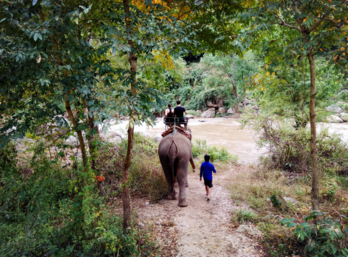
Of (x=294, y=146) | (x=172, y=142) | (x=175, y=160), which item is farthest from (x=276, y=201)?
(x=294, y=146)

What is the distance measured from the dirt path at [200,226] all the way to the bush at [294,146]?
2.80 metres

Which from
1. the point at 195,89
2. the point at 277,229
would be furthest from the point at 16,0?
the point at 195,89

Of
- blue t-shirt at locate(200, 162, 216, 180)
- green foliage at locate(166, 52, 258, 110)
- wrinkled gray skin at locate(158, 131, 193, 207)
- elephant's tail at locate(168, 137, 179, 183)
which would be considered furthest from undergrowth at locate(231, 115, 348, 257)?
green foliage at locate(166, 52, 258, 110)

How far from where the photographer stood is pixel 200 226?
430 cm

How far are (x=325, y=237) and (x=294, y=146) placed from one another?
15.8ft

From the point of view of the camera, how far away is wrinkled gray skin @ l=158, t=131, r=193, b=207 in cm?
518

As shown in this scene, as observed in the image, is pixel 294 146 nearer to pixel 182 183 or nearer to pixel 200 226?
pixel 182 183

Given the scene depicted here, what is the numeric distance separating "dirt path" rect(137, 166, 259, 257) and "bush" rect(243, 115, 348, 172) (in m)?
2.80

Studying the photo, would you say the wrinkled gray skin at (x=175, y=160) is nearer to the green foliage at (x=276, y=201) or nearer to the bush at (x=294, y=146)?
the green foliage at (x=276, y=201)

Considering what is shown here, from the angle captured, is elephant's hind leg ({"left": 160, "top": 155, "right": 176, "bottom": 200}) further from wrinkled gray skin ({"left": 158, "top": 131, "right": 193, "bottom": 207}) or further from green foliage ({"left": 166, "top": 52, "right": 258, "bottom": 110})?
green foliage ({"left": 166, "top": 52, "right": 258, "bottom": 110})

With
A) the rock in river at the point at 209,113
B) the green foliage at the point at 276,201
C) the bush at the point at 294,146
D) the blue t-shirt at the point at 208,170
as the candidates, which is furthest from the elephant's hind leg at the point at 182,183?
the rock in river at the point at 209,113

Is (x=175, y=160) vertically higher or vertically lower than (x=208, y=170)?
higher

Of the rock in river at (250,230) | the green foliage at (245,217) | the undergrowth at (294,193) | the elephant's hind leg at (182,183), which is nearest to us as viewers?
the undergrowth at (294,193)

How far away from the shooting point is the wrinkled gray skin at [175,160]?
5.18m
